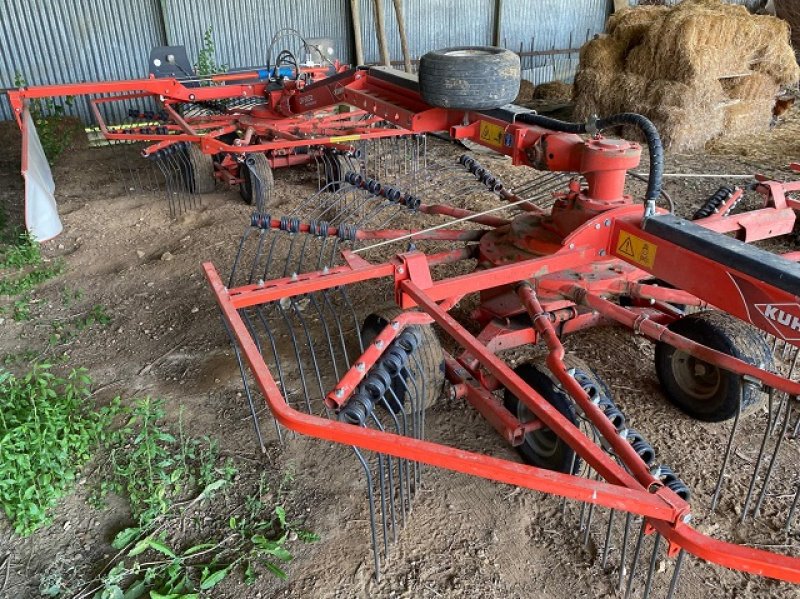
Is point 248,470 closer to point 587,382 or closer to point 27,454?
point 27,454

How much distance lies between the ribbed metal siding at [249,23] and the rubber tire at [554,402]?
29.1 feet

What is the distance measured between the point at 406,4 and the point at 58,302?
8.26 m

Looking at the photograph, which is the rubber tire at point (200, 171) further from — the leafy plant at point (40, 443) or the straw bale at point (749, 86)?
the straw bale at point (749, 86)

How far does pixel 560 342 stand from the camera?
3.21m

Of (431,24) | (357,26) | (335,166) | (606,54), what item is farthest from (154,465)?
(431,24)

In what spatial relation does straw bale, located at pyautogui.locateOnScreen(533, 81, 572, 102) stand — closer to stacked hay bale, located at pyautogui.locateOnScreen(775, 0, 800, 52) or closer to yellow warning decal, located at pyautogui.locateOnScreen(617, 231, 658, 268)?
stacked hay bale, located at pyautogui.locateOnScreen(775, 0, 800, 52)

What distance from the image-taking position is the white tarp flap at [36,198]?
5.27m

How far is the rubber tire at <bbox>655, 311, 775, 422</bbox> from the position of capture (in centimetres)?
292

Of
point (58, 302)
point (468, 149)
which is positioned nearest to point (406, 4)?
point (468, 149)

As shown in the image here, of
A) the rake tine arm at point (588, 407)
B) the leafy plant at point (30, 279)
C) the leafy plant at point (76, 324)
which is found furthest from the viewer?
the leafy plant at point (30, 279)

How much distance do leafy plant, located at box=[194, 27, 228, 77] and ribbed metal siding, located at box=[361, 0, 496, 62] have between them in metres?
2.44

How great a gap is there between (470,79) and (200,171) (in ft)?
13.6

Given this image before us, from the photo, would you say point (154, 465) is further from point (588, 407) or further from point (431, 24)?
point (431, 24)

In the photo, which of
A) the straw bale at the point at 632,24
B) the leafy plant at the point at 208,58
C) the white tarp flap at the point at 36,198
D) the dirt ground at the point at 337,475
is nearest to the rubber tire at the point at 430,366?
the dirt ground at the point at 337,475
